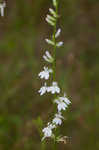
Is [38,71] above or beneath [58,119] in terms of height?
above

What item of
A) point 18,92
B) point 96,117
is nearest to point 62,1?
point 18,92

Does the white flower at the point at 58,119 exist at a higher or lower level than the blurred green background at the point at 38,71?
lower

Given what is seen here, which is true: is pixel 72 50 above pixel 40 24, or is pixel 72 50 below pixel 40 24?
below

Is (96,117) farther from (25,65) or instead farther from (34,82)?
(25,65)

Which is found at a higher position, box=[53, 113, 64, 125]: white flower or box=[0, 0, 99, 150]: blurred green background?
box=[0, 0, 99, 150]: blurred green background

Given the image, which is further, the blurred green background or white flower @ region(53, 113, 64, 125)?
the blurred green background

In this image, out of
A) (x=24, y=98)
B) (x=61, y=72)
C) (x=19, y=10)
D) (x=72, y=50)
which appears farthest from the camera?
(x=19, y=10)

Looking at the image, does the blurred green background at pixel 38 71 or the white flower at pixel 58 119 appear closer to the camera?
the white flower at pixel 58 119

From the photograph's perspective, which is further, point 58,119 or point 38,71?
point 38,71
